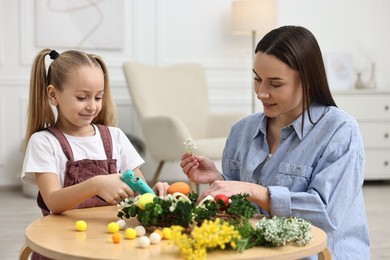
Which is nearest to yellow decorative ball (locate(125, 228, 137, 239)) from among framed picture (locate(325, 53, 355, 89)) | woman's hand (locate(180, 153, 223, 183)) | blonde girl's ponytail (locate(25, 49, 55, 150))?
woman's hand (locate(180, 153, 223, 183))

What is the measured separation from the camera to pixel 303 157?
1.83 meters

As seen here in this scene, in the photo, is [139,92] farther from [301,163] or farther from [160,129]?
[301,163]

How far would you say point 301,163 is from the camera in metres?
1.82

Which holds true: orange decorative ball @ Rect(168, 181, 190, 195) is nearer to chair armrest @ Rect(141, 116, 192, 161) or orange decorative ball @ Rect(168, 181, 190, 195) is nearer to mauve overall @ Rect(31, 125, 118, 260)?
mauve overall @ Rect(31, 125, 118, 260)

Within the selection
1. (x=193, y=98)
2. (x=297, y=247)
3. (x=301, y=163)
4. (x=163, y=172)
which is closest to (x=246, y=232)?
(x=297, y=247)

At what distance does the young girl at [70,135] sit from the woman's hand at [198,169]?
11 centimetres

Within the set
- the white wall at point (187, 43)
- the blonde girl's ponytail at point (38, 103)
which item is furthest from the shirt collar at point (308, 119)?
the white wall at point (187, 43)

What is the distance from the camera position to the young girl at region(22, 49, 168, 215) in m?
1.90

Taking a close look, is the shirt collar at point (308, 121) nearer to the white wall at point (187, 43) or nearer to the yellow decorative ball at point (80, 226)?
the yellow decorative ball at point (80, 226)

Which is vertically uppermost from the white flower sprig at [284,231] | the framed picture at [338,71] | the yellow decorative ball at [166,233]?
the white flower sprig at [284,231]

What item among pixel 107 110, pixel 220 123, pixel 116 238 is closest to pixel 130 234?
pixel 116 238

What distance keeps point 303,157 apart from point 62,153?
73 centimetres

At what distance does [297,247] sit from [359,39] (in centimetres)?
510

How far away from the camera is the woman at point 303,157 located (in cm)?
169
